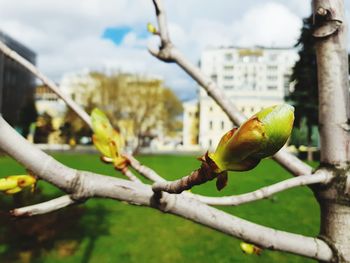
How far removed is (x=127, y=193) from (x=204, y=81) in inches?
22.9

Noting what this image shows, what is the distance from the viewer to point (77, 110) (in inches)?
41.1

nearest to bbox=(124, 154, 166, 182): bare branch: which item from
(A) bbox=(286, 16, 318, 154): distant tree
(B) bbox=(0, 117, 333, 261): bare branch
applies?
(B) bbox=(0, 117, 333, 261): bare branch

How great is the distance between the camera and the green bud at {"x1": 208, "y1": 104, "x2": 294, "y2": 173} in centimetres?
36

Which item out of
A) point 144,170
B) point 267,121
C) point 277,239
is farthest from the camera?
point 144,170

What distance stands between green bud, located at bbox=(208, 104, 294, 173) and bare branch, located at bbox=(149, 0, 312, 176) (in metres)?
0.69

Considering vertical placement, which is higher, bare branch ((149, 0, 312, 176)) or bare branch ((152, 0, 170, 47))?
bare branch ((152, 0, 170, 47))

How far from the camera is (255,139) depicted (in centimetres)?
37

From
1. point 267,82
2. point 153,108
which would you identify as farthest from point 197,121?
point 153,108

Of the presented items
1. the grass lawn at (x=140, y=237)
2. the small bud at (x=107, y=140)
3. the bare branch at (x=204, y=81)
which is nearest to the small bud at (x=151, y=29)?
the bare branch at (x=204, y=81)

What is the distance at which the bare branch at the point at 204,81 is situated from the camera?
3.53ft

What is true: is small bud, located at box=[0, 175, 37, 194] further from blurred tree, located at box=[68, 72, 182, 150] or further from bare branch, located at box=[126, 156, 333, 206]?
blurred tree, located at box=[68, 72, 182, 150]

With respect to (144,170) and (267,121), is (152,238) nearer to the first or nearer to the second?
(144,170)

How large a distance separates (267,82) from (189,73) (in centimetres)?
7562

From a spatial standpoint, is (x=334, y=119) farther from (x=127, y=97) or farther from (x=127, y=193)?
(x=127, y=97)
